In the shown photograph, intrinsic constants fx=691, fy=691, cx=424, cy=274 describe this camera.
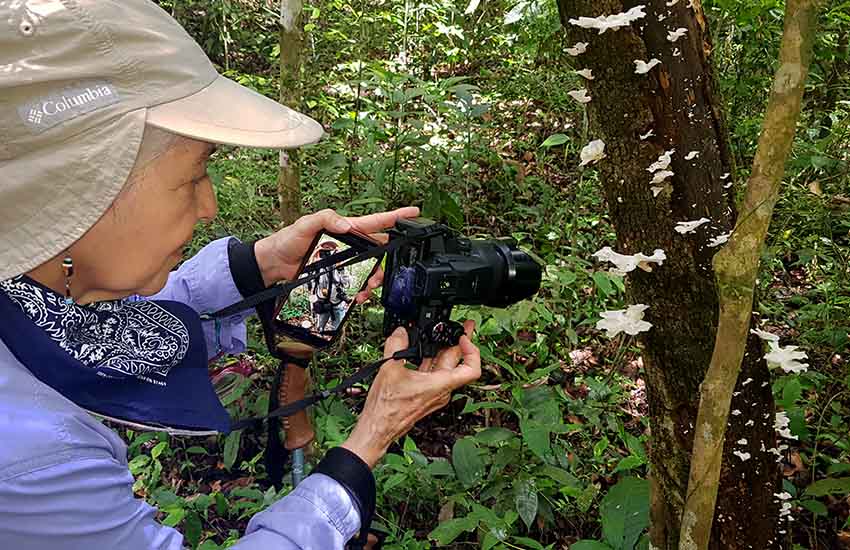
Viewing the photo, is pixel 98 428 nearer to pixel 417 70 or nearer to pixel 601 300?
pixel 601 300

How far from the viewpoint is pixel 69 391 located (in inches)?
50.1

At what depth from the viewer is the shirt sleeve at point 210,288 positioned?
6.11 feet

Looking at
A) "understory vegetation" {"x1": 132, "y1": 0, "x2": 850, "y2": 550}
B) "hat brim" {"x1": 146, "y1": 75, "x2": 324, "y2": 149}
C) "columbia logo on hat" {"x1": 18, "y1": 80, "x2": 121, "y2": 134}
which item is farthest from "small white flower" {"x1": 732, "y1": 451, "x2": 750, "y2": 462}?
"columbia logo on hat" {"x1": 18, "y1": 80, "x2": 121, "y2": 134}

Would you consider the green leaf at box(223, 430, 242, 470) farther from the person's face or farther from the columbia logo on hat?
the columbia logo on hat

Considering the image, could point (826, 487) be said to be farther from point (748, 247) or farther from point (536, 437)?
point (748, 247)

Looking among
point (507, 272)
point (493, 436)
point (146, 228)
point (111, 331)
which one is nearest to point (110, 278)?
point (146, 228)

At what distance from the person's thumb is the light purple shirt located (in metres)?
0.34

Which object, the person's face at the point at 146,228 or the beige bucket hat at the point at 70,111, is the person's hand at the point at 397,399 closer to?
the person's face at the point at 146,228

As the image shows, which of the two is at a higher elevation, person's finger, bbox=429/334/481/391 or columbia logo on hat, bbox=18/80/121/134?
columbia logo on hat, bbox=18/80/121/134

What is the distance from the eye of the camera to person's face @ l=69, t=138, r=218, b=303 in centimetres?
120

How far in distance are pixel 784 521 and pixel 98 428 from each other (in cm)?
154

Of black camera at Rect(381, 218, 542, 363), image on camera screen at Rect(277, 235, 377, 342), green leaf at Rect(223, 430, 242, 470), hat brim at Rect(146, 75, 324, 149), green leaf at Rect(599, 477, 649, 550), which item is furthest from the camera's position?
green leaf at Rect(223, 430, 242, 470)

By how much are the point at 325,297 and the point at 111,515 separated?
0.83 m

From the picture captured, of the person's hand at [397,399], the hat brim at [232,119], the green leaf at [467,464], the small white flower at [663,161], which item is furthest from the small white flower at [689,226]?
the green leaf at [467,464]
